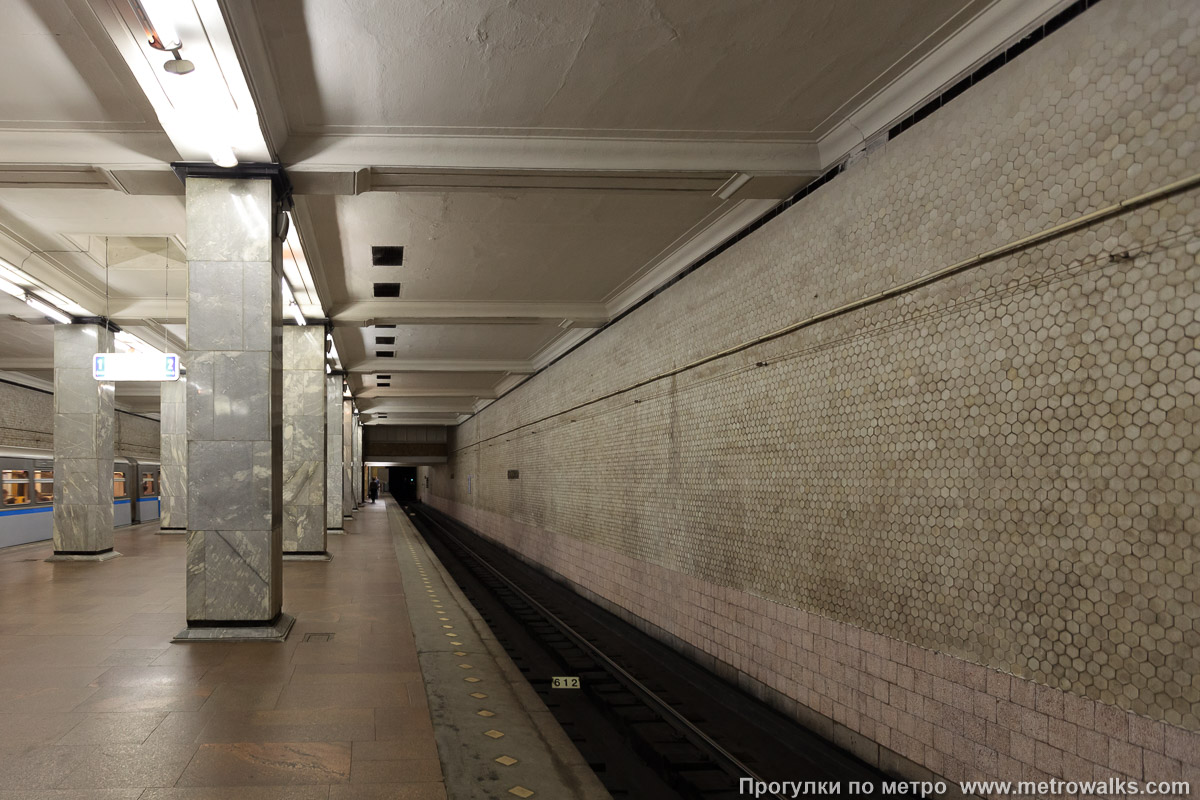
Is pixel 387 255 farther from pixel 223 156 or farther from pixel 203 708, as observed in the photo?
pixel 203 708

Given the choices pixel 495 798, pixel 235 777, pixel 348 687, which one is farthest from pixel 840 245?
pixel 235 777

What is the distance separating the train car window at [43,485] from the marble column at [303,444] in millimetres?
6645

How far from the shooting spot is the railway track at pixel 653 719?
4996 millimetres

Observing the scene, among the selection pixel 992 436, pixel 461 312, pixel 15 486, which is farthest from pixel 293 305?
pixel 992 436

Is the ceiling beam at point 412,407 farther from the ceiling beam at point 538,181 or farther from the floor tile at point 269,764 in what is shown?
the floor tile at point 269,764

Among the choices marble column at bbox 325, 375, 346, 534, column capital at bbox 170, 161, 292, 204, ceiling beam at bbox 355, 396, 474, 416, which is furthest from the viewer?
ceiling beam at bbox 355, 396, 474, 416

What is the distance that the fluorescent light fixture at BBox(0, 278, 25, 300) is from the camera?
909 cm

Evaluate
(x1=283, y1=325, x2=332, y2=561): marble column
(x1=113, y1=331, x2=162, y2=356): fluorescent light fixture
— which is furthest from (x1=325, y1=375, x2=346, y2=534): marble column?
(x1=283, y1=325, x2=332, y2=561): marble column

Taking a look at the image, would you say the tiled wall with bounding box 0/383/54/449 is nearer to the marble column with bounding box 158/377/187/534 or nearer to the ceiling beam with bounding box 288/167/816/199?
the marble column with bounding box 158/377/187/534

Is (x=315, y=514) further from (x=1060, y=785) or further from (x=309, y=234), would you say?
(x=1060, y=785)

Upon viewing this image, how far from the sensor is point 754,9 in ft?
13.5

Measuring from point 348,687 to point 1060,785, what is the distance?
391 centimetres

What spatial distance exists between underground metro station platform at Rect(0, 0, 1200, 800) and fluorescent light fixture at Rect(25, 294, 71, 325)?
81cm

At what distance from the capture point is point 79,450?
1147 centimetres
